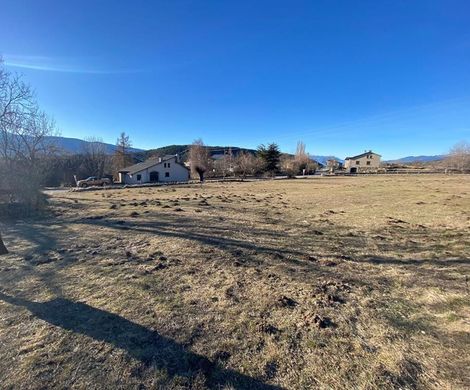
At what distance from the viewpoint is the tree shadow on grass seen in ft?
8.80

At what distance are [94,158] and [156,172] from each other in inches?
847

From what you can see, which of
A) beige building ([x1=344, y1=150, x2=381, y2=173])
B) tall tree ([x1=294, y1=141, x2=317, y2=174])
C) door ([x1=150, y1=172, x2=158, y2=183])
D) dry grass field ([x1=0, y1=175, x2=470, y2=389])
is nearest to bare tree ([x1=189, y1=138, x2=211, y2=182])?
door ([x1=150, y1=172, x2=158, y2=183])

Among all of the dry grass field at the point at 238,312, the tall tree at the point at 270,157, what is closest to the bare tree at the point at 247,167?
the tall tree at the point at 270,157

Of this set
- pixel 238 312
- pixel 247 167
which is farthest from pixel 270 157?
pixel 238 312

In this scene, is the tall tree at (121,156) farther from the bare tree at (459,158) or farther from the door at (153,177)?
the bare tree at (459,158)

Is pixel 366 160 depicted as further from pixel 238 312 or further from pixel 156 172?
pixel 238 312

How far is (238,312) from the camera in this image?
12.7ft

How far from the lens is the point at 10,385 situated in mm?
2584

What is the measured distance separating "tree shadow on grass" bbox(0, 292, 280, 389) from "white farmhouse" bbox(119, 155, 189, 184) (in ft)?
154

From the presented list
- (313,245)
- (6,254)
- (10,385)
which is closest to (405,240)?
(313,245)

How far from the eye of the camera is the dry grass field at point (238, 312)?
2719 millimetres

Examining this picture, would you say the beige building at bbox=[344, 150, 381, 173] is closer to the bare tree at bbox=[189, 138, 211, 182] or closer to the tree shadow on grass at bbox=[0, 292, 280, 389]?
the bare tree at bbox=[189, 138, 211, 182]

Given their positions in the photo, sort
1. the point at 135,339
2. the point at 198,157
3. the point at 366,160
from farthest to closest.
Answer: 1. the point at 366,160
2. the point at 198,157
3. the point at 135,339

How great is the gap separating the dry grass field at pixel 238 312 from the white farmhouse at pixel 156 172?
141 feet
